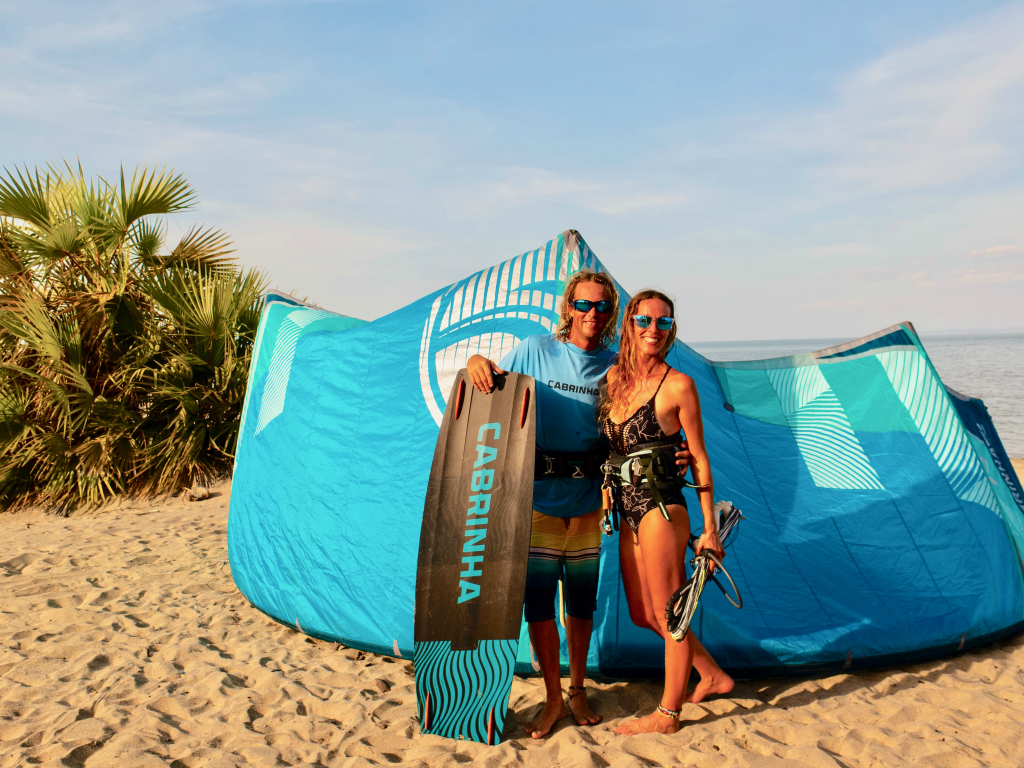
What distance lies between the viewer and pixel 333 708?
10.0 ft

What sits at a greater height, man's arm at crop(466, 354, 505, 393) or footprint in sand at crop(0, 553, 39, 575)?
man's arm at crop(466, 354, 505, 393)

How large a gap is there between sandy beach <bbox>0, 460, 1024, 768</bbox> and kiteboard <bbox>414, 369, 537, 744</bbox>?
0.53 ft

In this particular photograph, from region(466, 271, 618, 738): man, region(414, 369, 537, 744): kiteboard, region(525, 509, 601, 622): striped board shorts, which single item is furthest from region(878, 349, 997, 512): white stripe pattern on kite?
region(414, 369, 537, 744): kiteboard

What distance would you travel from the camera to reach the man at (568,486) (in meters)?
2.72

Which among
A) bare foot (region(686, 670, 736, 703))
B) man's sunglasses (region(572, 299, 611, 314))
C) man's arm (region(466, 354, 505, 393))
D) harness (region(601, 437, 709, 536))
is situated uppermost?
man's sunglasses (region(572, 299, 611, 314))

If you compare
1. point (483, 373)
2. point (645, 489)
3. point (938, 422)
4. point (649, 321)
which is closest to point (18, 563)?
point (483, 373)

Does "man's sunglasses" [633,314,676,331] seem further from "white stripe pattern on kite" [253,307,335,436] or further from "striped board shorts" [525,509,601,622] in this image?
"white stripe pattern on kite" [253,307,335,436]

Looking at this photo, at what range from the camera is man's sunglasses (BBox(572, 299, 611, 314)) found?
271 cm

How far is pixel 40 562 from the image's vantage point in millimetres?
5465

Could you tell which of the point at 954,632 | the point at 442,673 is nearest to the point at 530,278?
the point at 442,673

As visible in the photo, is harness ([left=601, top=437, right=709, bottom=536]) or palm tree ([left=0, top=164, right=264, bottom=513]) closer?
harness ([left=601, top=437, right=709, bottom=536])

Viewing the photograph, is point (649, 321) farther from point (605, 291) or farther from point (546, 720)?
point (546, 720)

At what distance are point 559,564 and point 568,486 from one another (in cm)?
32

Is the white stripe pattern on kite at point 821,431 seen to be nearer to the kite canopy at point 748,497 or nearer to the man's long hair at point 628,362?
the kite canopy at point 748,497
